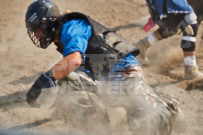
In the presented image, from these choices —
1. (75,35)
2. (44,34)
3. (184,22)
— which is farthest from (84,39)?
(184,22)

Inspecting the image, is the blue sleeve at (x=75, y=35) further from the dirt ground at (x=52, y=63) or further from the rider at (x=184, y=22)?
the rider at (x=184, y=22)

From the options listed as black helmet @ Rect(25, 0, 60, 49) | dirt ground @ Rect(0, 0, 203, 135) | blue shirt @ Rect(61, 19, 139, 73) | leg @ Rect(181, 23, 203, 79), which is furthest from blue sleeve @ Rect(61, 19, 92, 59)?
leg @ Rect(181, 23, 203, 79)

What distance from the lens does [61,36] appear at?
3.16m

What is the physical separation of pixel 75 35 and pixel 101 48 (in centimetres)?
37

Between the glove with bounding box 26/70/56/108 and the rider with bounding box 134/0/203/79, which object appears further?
the rider with bounding box 134/0/203/79

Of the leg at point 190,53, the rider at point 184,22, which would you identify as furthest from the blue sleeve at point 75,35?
the leg at point 190,53

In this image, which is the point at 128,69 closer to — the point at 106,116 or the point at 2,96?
the point at 106,116

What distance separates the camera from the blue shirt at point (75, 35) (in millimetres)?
2941

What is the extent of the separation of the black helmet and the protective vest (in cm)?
11

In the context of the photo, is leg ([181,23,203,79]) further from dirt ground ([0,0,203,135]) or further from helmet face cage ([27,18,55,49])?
helmet face cage ([27,18,55,49])

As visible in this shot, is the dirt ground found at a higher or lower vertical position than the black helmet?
lower

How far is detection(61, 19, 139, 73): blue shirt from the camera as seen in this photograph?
2941 mm

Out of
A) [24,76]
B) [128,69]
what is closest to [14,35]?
[24,76]

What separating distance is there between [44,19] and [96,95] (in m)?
0.95
